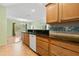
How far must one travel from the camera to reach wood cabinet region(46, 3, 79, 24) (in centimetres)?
287

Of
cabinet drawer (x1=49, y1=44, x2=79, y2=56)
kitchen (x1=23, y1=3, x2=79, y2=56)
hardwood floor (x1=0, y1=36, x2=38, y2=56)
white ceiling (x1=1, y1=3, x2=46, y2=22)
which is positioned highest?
white ceiling (x1=1, y1=3, x2=46, y2=22)

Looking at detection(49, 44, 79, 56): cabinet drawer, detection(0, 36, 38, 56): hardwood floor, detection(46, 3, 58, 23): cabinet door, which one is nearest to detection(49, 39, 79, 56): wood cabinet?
detection(49, 44, 79, 56): cabinet drawer

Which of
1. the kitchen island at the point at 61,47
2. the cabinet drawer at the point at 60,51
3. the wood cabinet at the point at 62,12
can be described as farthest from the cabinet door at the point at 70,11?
the cabinet drawer at the point at 60,51

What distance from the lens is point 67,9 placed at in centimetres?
319

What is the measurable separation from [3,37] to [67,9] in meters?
4.73

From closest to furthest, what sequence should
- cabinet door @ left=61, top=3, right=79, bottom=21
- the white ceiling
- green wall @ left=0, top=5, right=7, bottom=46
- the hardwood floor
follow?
cabinet door @ left=61, top=3, right=79, bottom=21 < the hardwood floor < green wall @ left=0, top=5, right=7, bottom=46 < the white ceiling

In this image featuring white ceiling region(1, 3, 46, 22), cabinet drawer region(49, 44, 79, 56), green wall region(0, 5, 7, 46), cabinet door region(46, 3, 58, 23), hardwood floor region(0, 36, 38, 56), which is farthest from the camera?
white ceiling region(1, 3, 46, 22)

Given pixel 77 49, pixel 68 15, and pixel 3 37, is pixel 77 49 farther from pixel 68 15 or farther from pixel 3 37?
pixel 3 37

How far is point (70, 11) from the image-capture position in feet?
9.98

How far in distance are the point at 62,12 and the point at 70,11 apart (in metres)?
0.41

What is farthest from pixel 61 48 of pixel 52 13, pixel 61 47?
pixel 52 13

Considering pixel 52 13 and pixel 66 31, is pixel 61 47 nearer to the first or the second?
pixel 66 31

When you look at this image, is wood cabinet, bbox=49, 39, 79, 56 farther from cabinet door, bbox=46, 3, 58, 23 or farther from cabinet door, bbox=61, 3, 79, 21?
cabinet door, bbox=46, 3, 58, 23

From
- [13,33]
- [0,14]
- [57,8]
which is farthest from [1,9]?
[13,33]
